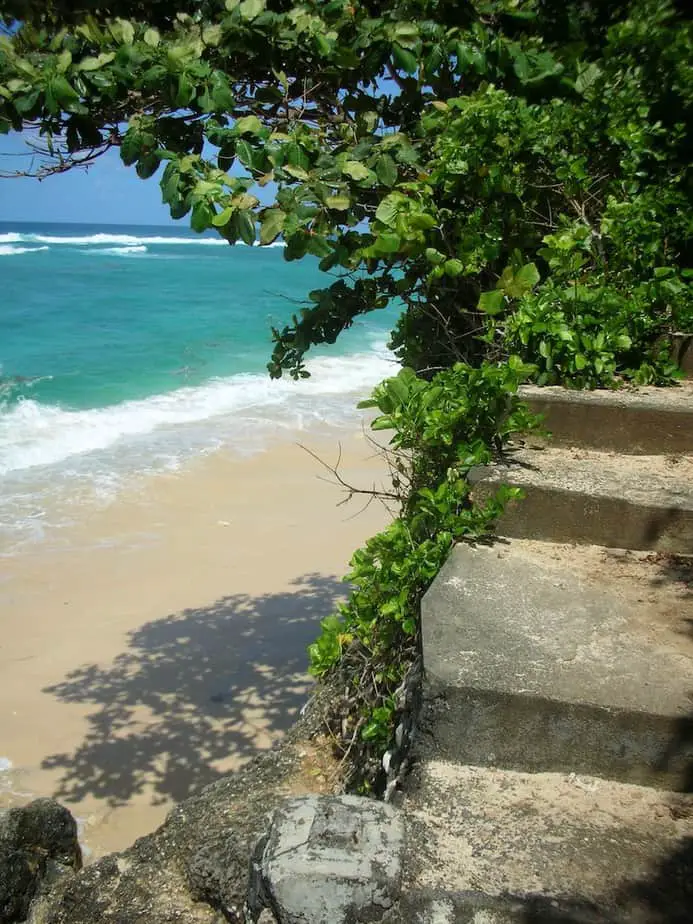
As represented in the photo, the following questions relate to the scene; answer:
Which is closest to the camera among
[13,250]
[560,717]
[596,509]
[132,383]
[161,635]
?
[560,717]

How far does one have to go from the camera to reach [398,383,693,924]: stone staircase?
169cm

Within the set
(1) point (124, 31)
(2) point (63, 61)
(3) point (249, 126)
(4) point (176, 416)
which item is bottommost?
(4) point (176, 416)

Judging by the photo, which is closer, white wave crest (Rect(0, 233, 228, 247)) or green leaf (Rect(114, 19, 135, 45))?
green leaf (Rect(114, 19, 135, 45))

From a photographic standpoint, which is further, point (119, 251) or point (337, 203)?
point (119, 251)

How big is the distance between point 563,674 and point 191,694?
16.3 feet

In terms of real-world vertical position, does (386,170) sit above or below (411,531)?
above

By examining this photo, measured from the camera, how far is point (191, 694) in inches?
259

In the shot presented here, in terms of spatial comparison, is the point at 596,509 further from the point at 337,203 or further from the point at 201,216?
the point at 201,216

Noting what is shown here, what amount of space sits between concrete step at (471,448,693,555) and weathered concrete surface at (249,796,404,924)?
1.38 meters

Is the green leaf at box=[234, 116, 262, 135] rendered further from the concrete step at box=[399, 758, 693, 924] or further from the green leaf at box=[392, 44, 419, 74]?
the concrete step at box=[399, 758, 693, 924]

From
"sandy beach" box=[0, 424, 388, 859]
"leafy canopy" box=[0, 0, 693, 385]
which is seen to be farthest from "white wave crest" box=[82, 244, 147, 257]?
"leafy canopy" box=[0, 0, 693, 385]

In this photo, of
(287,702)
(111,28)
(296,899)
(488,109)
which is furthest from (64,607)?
(296,899)

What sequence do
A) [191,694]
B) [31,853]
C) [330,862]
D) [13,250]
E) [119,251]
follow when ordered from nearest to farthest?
1. [330,862]
2. [31,853]
3. [191,694]
4. [13,250]
5. [119,251]

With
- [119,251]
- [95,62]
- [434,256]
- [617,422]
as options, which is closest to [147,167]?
[95,62]
